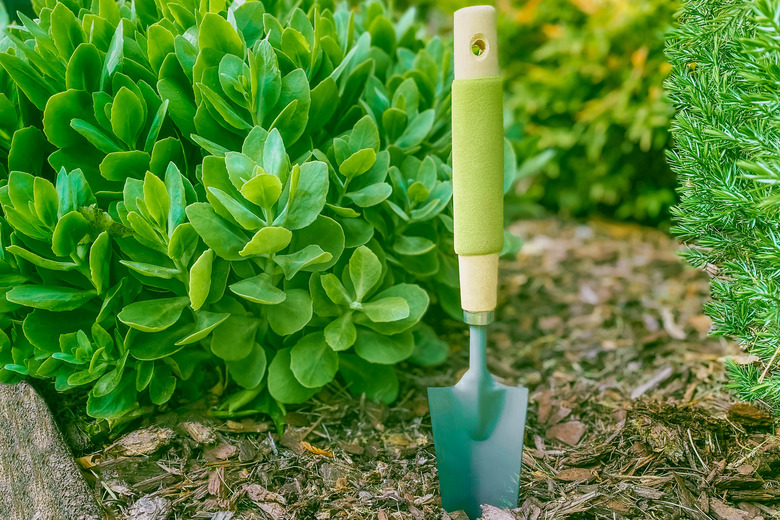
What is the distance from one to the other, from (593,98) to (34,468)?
2459 millimetres

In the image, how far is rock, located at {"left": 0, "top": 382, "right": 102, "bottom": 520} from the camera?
1.05m

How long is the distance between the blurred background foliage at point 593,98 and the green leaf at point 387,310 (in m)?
1.21

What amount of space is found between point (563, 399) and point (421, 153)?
696 mm

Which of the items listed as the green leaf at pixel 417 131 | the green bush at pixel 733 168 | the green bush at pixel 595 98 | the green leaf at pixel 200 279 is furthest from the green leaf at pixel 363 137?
the green bush at pixel 595 98

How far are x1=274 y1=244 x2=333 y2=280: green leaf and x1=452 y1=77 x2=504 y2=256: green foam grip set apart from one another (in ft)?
0.83

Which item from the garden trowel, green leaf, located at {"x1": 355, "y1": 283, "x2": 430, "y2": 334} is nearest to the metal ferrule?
the garden trowel

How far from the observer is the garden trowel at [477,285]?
105 cm

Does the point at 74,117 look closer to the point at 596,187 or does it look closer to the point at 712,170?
the point at 712,170

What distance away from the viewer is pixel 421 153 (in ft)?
4.81

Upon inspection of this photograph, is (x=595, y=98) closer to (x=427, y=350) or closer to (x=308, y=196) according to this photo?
(x=427, y=350)

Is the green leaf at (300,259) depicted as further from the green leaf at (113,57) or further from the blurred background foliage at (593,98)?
the blurred background foliage at (593,98)

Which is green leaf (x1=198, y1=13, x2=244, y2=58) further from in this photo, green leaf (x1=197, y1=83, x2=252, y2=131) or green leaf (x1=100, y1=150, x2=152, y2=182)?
green leaf (x1=100, y1=150, x2=152, y2=182)

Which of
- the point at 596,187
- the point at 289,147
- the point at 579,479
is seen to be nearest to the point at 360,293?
the point at 289,147

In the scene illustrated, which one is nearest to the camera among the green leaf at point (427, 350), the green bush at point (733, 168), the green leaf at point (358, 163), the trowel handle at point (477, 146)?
the green bush at point (733, 168)
